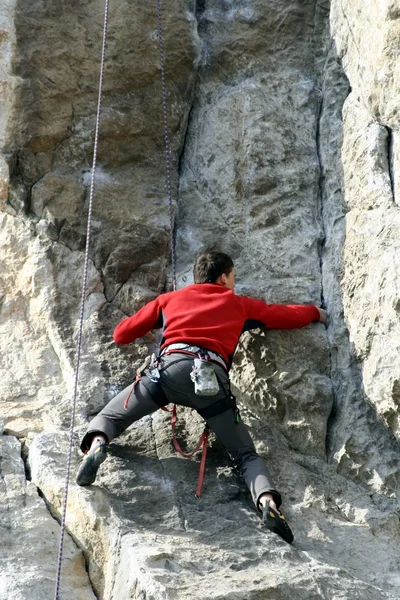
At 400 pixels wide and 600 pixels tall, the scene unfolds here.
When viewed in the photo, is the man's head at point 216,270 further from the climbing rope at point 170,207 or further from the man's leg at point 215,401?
the man's leg at point 215,401

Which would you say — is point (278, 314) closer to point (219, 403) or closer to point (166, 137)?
point (219, 403)

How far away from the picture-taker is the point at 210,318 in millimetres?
5020

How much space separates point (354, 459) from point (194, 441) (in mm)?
923

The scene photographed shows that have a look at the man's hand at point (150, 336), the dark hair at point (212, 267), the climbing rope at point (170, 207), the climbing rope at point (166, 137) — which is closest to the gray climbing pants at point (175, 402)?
the climbing rope at point (170, 207)

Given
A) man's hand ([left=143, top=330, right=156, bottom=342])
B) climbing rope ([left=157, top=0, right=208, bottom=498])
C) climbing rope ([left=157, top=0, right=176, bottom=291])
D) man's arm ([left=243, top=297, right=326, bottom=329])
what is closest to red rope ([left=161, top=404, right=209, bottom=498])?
climbing rope ([left=157, top=0, right=208, bottom=498])

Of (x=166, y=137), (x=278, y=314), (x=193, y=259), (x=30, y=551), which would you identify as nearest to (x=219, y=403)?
(x=278, y=314)

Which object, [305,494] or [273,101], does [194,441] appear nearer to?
[305,494]

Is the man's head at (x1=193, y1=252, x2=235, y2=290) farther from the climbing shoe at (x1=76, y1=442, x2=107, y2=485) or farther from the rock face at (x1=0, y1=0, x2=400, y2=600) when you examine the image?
the climbing shoe at (x1=76, y1=442, x2=107, y2=485)

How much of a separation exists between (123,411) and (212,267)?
1.04 m

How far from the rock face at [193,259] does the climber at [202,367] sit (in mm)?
176

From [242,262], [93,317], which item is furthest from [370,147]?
[93,317]

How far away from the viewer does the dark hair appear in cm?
528

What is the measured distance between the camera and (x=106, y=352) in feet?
18.4

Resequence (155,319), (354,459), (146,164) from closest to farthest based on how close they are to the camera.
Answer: (354,459) < (155,319) < (146,164)
